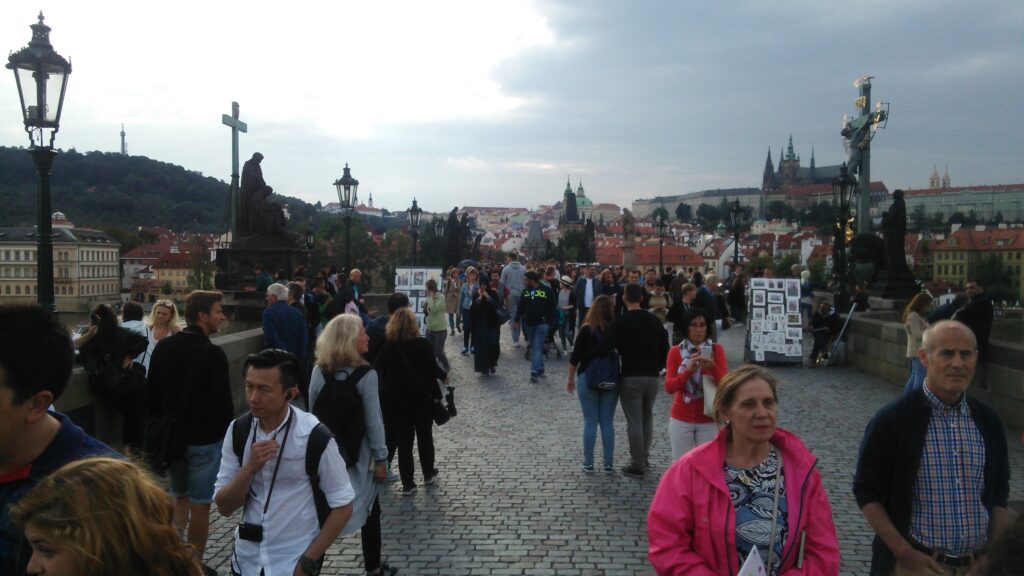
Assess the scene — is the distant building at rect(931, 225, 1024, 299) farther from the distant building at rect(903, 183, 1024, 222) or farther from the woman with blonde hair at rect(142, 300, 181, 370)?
the distant building at rect(903, 183, 1024, 222)

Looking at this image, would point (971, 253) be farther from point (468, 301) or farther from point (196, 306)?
point (196, 306)

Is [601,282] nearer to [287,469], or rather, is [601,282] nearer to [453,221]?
[287,469]

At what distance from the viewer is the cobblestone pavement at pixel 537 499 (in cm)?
520

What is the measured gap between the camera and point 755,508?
111 inches

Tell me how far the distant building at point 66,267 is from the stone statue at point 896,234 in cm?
1480

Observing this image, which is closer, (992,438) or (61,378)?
(61,378)

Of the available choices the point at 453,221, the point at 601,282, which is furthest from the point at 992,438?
the point at 453,221

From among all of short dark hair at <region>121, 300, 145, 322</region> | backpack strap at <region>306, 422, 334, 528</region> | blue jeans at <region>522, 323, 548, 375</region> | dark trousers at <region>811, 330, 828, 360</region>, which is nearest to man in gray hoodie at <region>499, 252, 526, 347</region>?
blue jeans at <region>522, 323, 548, 375</region>

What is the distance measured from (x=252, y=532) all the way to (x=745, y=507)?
186 centimetres

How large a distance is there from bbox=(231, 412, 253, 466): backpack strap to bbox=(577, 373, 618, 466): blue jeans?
426cm

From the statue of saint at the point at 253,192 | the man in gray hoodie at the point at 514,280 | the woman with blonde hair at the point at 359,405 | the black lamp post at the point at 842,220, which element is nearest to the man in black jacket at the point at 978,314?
the woman with blonde hair at the point at 359,405

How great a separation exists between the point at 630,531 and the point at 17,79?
6.31 meters

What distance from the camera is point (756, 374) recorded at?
10.1 ft

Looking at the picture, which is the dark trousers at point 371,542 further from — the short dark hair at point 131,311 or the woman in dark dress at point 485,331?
the woman in dark dress at point 485,331
